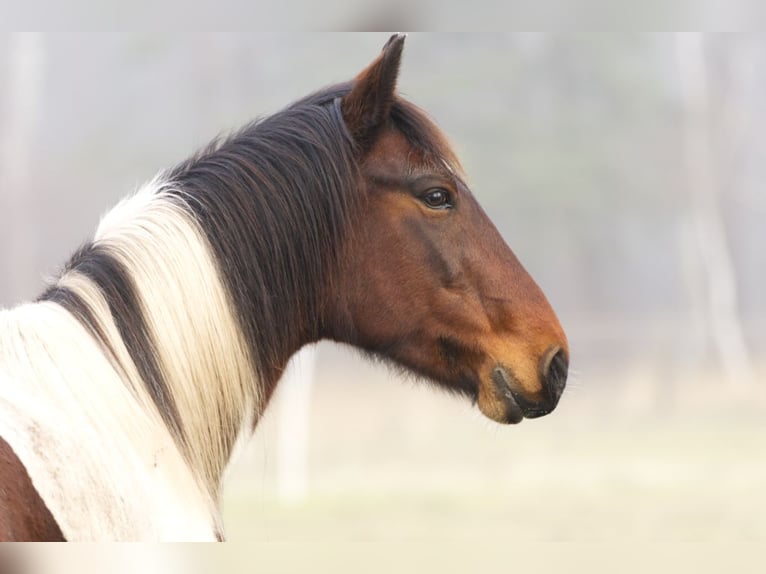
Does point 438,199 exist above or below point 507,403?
above

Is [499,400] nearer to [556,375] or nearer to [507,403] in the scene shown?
[507,403]

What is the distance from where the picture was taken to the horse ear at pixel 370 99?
99.0 inches

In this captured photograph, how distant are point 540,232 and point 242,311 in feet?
66.5

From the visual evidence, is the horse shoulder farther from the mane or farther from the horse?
the mane

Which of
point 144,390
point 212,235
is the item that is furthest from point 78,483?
point 212,235

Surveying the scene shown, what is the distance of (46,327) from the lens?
2.03m

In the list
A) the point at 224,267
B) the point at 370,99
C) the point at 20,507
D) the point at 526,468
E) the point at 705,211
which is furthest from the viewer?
the point at 705,211

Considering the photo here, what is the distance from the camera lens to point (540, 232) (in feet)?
72.5

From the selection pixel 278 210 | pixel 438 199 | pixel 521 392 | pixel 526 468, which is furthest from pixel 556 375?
pixel 526 468

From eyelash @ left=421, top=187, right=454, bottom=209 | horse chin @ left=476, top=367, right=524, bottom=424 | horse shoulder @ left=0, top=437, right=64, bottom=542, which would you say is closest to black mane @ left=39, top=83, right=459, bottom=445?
eyelash @ left=421, top=187, right=454, bottom=209

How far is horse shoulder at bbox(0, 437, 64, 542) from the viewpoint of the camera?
5.23ft

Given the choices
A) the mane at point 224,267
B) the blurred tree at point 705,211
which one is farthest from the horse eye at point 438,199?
the blurred tree at point 705,211

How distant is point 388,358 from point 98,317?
946 mm

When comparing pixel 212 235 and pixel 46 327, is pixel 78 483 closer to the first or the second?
pixel 46 327
